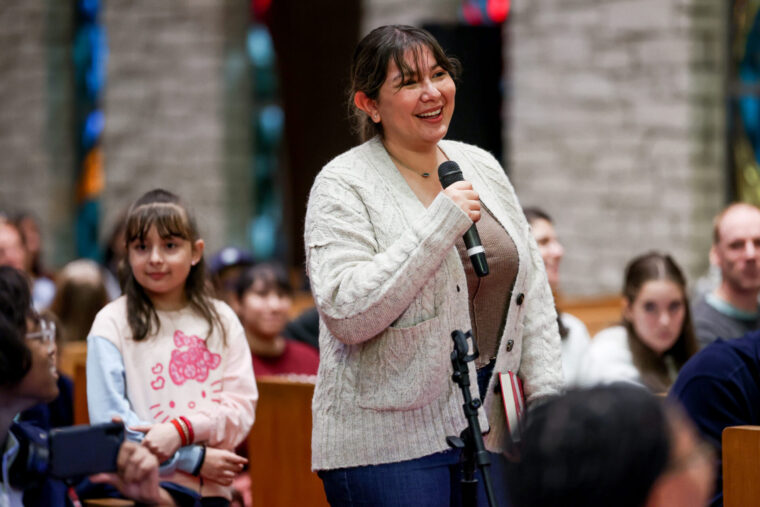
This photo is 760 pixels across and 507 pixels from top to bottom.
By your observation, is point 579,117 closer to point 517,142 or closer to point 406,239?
point 517,142

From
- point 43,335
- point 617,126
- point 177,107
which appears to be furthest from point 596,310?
point 177,107

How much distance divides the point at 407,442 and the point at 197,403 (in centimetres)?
82

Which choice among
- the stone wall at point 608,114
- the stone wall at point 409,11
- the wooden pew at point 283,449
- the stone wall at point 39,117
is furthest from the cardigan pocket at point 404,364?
the stone wall at point 39,117

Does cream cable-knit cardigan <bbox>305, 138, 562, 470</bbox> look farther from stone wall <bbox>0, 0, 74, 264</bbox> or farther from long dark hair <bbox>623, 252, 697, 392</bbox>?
stone wall <bbox>0, 0, 74, 264</bbox>

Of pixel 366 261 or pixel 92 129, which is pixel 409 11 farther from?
pixel 366 261

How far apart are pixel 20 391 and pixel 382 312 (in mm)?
732

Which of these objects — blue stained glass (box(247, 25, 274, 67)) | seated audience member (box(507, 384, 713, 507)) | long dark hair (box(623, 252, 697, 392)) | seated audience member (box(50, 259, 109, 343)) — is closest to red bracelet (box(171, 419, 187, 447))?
seated audience member (box(507, 384, 713, 507))

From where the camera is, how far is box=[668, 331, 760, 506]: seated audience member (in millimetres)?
2629

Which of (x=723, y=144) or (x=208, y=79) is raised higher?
(x=208, y=79)

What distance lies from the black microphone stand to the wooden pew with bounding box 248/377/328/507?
1.32 meters

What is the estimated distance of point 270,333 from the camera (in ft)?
14.8

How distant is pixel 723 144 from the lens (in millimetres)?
7066

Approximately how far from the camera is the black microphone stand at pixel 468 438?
202cm

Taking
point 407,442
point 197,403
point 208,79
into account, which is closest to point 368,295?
point 407,442
